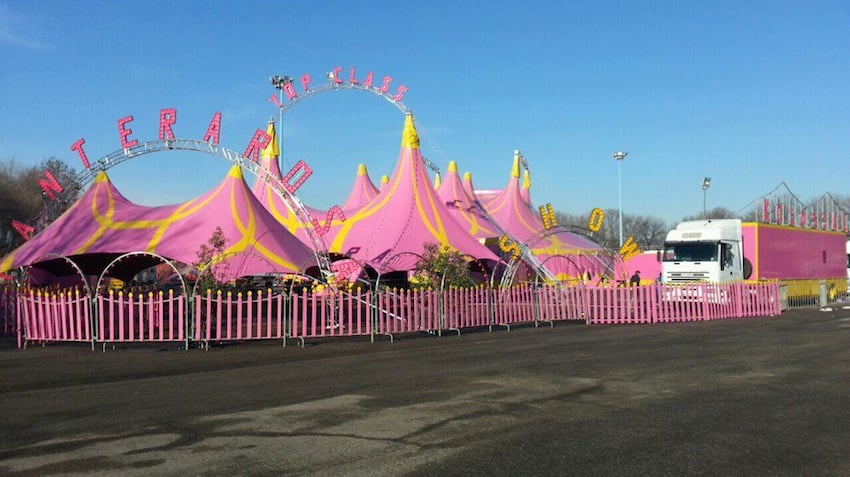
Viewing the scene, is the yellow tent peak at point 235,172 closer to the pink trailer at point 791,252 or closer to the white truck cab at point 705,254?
the white truck cab at point 705,254

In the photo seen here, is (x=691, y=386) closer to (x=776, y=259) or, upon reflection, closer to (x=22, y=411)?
(x=22, y=411)

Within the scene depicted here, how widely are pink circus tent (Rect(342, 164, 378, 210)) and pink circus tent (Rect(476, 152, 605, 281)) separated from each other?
23.4 feet

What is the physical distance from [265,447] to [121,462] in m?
1.15

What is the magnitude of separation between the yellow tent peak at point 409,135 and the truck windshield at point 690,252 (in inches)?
438

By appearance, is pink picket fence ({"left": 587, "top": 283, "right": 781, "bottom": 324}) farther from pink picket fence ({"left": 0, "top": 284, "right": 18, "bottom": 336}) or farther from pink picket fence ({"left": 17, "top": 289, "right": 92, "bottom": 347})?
pink picket fence ({"left": 0, "top": 284, "right": 18, "bottom": 336})

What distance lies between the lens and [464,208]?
35.4 meters

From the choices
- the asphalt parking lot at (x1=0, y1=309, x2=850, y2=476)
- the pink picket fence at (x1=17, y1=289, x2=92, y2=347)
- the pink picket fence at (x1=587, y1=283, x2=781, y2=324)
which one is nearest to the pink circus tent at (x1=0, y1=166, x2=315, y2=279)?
the pink picket fence at (x1=17, y1=289, x2=92, y2=347)

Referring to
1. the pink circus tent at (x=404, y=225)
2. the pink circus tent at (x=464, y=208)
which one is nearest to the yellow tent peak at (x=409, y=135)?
the pink circus tent at (x=404, y=225)

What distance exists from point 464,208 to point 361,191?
347 inches

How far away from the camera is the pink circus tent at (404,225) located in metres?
26.8

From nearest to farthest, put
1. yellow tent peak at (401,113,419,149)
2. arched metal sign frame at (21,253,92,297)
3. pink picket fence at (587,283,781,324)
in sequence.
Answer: arched metal sign frame at (21,253,92,297)
pink picket fence at (587,283,781,324)
yellow tent peak at (401,113,419,149)

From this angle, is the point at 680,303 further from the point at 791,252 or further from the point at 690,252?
the point at 791,252

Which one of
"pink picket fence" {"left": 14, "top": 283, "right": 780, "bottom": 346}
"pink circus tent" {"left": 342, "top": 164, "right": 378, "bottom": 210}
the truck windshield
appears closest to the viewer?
"pink picket fence" {"left": 14, "top": 283, "right": 780, "bottom": 346}

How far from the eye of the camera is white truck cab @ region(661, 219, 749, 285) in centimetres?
2330
